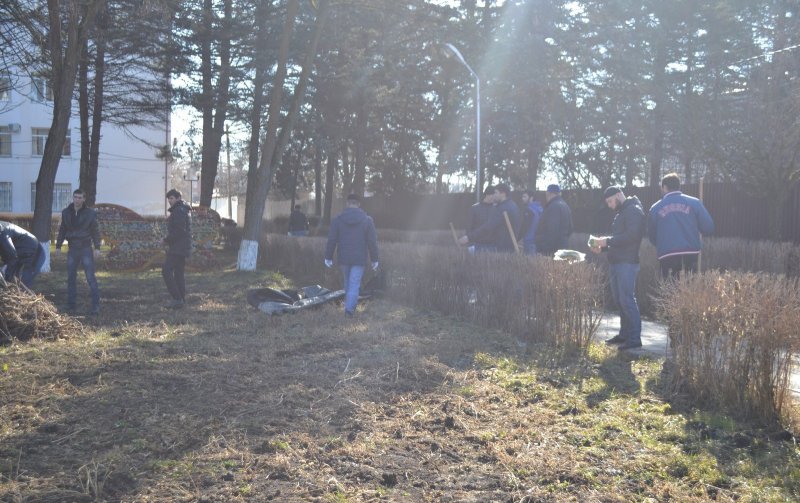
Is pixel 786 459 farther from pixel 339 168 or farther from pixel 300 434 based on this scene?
pixel 339 168

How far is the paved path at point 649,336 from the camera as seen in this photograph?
25.6ft

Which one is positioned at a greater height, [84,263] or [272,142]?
[272,142]

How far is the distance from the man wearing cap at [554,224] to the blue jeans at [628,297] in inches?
107

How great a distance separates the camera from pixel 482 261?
31.2 ft

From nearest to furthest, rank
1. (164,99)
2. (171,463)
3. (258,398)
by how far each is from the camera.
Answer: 1. (171,463)
2. (258,398)
3. (164,99)

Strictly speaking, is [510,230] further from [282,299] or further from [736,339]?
[736,339]

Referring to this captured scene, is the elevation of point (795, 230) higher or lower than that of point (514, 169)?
lower

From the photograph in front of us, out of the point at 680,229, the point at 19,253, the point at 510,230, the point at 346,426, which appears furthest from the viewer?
the point at 510,230

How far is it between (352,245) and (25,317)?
4103 millimetres

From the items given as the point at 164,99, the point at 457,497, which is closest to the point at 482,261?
the point at 457,497

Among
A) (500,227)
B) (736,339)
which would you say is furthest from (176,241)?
(736,339)

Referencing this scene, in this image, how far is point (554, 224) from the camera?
10742mm

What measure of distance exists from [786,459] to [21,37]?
13416mm

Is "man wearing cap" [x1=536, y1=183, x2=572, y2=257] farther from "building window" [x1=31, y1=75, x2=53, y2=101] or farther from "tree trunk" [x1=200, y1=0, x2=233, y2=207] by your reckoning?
"tree trunk" [x1=200, y1=0, x2=233, y2=207]
